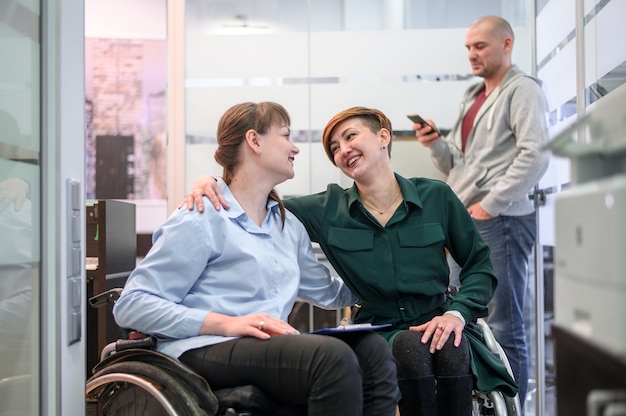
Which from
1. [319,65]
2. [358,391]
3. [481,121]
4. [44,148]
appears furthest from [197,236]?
[319,65]

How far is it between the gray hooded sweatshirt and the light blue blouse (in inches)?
52.0

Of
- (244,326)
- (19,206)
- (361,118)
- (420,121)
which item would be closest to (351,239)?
(361,118)

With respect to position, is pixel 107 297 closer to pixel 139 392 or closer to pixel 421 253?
pixel 139 392

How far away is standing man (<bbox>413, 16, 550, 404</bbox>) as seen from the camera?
3225 mm

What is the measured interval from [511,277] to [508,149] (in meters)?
0.55

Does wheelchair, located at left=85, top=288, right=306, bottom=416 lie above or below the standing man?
below

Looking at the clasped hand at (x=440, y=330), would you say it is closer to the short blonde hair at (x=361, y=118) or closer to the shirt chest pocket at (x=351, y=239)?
the shirt chest pocket at (x=351, y=239)

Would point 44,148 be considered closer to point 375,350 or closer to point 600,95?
point 375,350

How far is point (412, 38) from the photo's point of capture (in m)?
3.92

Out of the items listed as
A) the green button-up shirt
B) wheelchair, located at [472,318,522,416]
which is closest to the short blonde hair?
the green button-up shirt

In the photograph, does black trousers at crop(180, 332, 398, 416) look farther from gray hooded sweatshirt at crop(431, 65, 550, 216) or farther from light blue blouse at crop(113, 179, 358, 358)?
gray hooded sweatshirt at crop(431, 65, 550, 216)

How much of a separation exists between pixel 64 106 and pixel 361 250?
0.92 m

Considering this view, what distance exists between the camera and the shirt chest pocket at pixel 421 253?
2.26 metres

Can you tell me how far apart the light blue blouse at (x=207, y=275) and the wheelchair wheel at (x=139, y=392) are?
0.14m
